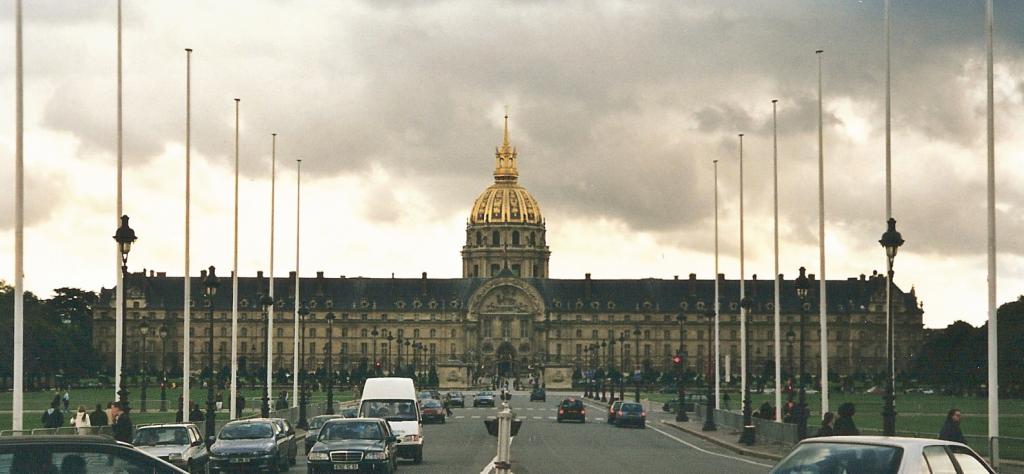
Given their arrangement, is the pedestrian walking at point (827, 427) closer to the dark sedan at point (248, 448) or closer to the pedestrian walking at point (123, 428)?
the dark sedan at point (248, 448)

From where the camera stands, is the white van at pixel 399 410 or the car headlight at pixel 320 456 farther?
the white van at pixel 399 410

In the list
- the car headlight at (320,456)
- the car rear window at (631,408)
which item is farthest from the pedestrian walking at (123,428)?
the car rear window at (631,408)

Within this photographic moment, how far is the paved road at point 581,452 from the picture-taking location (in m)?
38.8

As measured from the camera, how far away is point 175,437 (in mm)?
32594

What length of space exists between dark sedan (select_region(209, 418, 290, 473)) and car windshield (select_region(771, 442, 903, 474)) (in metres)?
20.7

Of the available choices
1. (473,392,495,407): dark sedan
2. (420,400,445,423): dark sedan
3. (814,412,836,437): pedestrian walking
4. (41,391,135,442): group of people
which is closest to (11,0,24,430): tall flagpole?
(41,391,135,442): group of people

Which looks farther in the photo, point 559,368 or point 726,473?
point 559,368

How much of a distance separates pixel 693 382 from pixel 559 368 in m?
16.1

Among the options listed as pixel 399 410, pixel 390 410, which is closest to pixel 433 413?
pixel 390 410

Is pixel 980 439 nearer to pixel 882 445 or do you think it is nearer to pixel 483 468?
pixel 483 468

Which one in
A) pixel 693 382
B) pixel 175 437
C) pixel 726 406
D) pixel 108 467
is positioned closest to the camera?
pixel 108 467

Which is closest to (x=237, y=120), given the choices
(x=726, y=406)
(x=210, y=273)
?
(x=210, y=273)

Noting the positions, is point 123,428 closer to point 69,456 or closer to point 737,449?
point 69,456

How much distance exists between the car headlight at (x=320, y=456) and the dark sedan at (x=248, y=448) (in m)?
2.20
